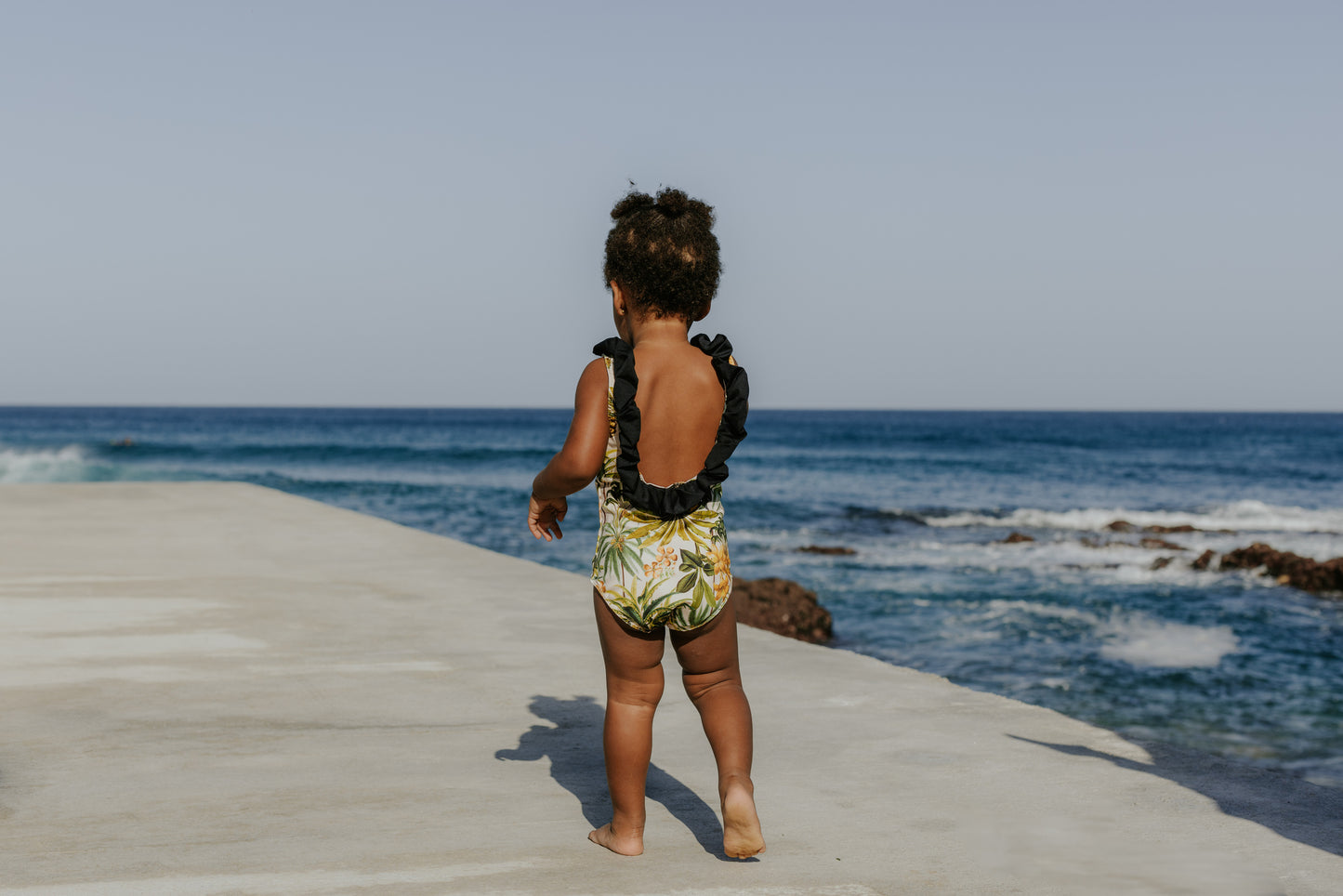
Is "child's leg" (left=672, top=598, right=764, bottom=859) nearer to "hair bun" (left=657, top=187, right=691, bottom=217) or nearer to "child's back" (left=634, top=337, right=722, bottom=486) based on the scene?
"child's back" (left=634, top=337, right=722, bottom=486)

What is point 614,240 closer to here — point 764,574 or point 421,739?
point 421,739

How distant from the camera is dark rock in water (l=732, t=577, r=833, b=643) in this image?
9.54m

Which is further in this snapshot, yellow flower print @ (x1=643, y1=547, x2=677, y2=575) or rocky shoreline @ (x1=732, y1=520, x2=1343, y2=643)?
rocky shoreline @ (x1=732, y1=520, x2=1343, y2=643)

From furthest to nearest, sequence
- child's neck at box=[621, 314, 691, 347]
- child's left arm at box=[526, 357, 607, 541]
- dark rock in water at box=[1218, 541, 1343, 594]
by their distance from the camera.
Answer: dark rock in water at box=[1218, 541, 1343, 594], child's neck at box=[621, 314, 691, 347], child's left arm at box=[526, 357, 607, 541]

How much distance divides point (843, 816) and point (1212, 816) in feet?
3.40

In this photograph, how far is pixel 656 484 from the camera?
2.78 meters

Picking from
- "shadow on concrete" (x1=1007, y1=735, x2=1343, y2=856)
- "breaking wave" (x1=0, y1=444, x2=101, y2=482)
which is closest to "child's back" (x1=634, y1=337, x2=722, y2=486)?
"shadow on concrete" (x1=1007, y1=735, x2=1343, y2=856)

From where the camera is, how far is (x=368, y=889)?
251cm

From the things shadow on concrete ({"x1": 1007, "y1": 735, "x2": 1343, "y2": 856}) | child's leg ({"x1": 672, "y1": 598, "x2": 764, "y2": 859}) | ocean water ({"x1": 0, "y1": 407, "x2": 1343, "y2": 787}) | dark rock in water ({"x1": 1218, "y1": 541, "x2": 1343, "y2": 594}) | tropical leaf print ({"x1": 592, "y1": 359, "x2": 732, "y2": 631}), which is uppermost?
tropical leaf print ({"x1": 592, "y1": 359, "x2": 732, "y2": 631})

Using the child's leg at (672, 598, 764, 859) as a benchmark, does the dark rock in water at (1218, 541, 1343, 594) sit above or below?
below

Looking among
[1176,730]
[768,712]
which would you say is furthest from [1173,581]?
[768,712]

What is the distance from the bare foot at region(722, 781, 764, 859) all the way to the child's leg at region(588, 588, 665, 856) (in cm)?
27

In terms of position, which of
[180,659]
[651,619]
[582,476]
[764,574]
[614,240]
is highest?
[614,240]

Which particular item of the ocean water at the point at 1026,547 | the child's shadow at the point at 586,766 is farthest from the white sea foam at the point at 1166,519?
the child's shadow at the point at 586,766
